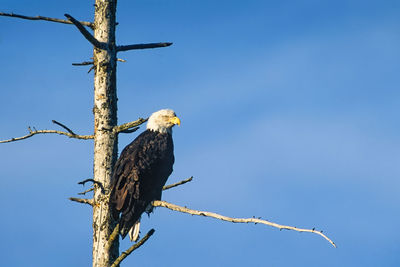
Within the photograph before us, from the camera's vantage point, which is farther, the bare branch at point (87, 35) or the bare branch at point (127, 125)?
the bare branch at point (127, 125)

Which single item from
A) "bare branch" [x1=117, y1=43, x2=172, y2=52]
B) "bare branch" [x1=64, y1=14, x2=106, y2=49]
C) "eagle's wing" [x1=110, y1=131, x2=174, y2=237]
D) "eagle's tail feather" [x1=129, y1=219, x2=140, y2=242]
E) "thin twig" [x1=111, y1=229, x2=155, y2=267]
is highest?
"bare branch" [x1=117, y1=43, x2=172, y2=52]

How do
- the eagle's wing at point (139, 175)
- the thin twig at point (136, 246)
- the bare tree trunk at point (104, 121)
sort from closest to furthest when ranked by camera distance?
1. the thin twig at point (136, 246)
2. the bare tree trunk at point (104, 121)
3. the eagle's wing at point (139, 175)

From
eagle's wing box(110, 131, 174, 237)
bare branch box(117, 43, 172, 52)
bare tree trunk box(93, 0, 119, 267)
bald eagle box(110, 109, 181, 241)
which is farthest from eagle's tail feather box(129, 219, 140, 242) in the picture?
bare branch box(117, 43, 172, 52)

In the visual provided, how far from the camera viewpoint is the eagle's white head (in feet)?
29.2

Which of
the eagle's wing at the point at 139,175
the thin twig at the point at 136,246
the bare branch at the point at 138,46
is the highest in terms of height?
the bare branch at the point at 138,46

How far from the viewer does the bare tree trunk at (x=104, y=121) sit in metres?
7.23

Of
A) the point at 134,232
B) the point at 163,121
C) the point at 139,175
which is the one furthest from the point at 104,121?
the point at 134,232

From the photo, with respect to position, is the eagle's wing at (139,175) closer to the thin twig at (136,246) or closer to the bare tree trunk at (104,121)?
the bare tree trunk at (104,121)

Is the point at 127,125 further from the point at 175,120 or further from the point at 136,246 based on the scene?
the point at 136,246

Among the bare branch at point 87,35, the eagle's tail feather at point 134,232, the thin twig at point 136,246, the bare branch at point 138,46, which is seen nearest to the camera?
the thin twig at point 136,246

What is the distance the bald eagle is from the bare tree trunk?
0.55 feet

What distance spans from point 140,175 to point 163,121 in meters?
1.50

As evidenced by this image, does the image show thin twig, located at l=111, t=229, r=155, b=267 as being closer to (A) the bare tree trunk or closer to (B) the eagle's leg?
(A) the bare tree trunk

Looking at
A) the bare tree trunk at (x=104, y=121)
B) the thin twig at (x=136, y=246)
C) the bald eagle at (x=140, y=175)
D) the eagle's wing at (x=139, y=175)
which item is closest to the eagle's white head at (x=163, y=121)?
the bald eagle at (x=140, y=175)
